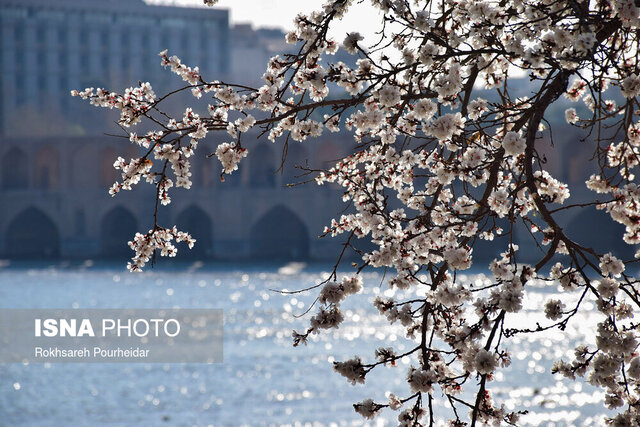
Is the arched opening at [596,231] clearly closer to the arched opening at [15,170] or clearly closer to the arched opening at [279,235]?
the arched opening at [279,235]

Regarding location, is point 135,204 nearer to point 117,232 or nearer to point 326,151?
point 117,232

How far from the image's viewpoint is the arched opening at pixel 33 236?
156ft

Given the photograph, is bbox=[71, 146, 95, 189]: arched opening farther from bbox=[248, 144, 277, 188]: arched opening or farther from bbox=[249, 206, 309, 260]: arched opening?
bbox=[249, 206, 309, 260]: arched opening

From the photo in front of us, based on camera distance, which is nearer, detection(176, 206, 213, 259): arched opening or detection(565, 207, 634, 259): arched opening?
detection(565, 207, 634, 259): arched opening

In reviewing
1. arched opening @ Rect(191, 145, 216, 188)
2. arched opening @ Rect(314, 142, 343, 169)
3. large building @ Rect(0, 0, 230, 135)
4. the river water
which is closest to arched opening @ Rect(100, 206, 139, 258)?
arched opening @ Rect(191, 145, 216, 188)

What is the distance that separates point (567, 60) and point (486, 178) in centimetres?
142

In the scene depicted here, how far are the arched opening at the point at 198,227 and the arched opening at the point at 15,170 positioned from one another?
27.3 feet

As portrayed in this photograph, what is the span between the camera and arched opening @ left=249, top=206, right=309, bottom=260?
47.1 m

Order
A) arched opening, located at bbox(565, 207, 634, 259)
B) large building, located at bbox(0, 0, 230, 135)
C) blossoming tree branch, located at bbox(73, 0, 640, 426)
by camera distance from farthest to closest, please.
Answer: large building, located at bbox(0, 0, 230, 135) → arched opening, located at bbox(565, 207, 634, 259) → blossoming tree branch, located at bbox(73, 0, 640, 426)

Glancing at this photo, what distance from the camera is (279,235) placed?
1869 inches

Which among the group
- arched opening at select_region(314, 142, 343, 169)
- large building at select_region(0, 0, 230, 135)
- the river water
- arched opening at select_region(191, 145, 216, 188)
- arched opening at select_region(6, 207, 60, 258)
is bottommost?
the river water

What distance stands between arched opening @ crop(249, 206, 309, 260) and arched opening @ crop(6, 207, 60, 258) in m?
10.4

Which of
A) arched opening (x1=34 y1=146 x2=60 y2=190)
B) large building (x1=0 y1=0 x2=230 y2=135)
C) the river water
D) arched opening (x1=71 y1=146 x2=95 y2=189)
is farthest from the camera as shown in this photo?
large building (x1=0 y1=0 x2=230 y2=135)

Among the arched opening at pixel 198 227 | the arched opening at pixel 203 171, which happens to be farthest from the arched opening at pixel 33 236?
the arched opening at pixel 203 171
